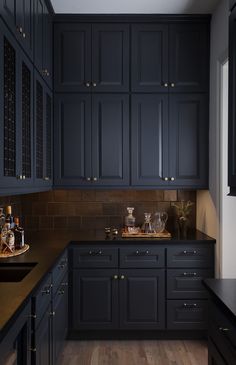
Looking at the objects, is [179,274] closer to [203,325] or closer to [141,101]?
[203,325]

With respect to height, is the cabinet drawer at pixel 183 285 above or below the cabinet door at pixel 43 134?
below

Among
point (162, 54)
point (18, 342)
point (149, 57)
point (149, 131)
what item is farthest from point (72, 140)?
point (18, 342)

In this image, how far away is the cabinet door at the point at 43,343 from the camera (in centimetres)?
185

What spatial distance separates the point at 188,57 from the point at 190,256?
5.94 ft

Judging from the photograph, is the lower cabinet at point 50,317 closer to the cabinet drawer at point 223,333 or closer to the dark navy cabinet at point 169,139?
the cabinet drawer at point 223,333

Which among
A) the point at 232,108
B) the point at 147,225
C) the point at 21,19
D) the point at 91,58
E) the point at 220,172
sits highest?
the point at 91,58

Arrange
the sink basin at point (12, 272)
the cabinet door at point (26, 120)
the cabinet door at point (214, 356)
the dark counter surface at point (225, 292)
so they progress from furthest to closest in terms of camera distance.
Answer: the cabinet door at point (26, 120)
the sink basin at point (12, 272)
the cabinet door at point (214, 356)
the dark counter surface at point (225, 292)

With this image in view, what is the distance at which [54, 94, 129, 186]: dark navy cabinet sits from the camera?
3.46 meters

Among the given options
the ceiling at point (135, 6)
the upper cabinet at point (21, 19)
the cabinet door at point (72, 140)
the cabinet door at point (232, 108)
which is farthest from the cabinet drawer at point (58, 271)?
the ceiling at point (135, 6)

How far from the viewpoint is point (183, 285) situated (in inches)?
128

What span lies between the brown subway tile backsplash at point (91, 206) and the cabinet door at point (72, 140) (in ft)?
1.26

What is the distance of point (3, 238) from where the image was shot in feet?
8.21

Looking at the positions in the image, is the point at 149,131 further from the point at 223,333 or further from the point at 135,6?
the point at 223,333

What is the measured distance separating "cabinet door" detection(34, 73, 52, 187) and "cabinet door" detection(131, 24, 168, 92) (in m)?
0.83
